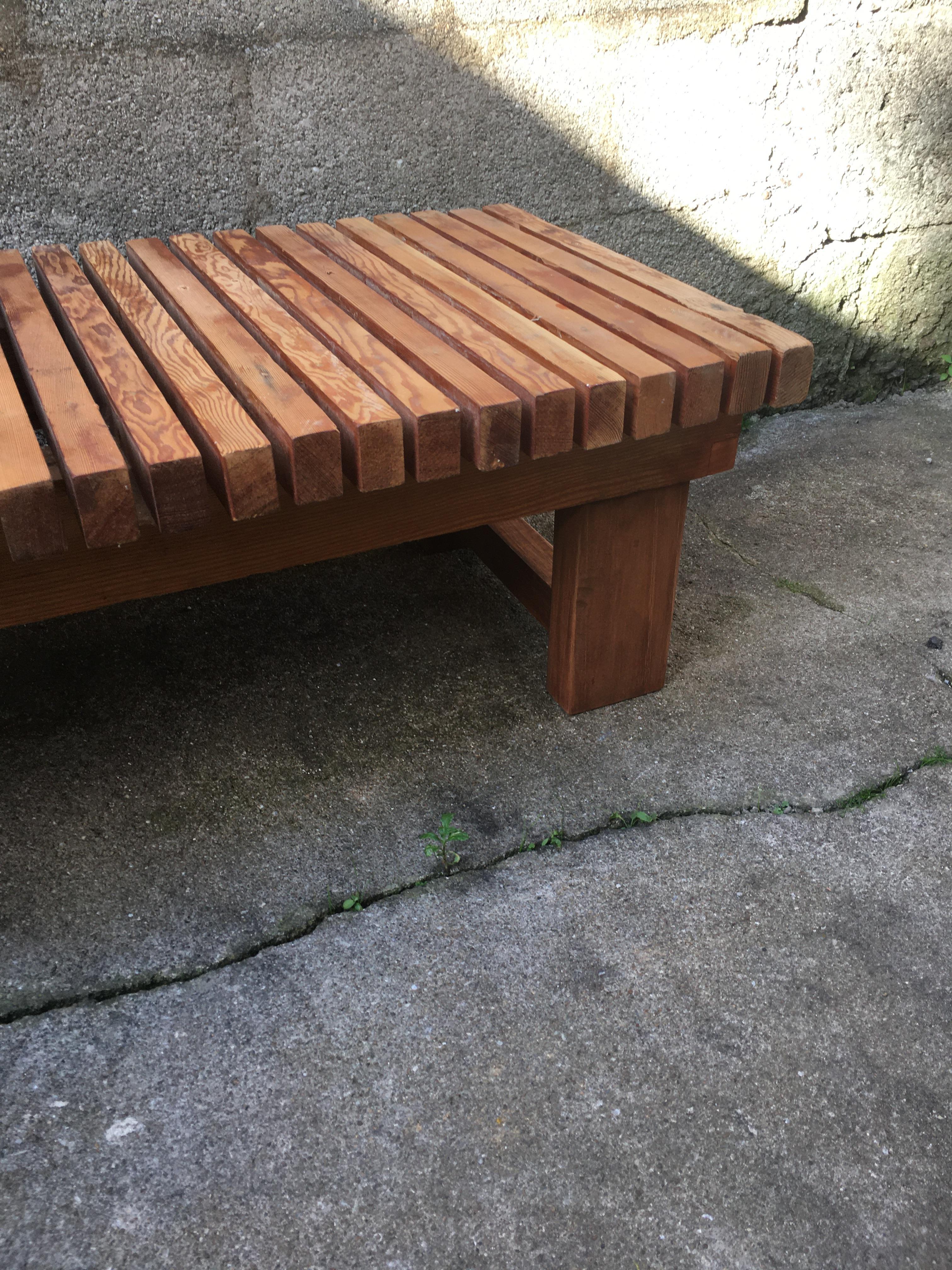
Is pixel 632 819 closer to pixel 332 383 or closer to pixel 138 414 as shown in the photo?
pixel 332 383

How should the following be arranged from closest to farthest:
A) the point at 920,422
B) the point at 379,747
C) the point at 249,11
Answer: the point at 379,747 → the point at 249,11 → the point at 920,422

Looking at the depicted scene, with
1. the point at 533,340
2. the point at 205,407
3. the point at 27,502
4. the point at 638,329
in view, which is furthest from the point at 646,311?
the point at 27,502

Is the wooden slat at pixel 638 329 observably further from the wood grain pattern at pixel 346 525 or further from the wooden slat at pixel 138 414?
the wooden slat at pixel 138 414

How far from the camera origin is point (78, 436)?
137cm

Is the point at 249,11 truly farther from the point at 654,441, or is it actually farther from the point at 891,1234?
the point at 891,1234

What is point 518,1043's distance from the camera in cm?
146

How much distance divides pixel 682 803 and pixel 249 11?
1.89 metres

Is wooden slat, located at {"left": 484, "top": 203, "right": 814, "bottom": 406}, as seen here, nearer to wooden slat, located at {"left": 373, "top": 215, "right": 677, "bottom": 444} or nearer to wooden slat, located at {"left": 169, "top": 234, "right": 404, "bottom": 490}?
wooden slat, located at {"left": 373, "top": 215, "right": 677, "bottom": 444}

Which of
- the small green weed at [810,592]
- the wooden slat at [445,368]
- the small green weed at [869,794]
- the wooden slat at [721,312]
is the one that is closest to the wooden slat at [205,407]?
the wooden slat at [445,368]

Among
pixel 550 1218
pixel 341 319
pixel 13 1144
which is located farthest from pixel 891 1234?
pixel 341 319

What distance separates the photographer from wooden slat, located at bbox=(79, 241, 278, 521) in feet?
4.49

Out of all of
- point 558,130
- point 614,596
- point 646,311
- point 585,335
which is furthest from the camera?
point 558,130

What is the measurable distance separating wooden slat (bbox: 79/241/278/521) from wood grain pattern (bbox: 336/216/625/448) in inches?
18.5

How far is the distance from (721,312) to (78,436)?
112 cm
